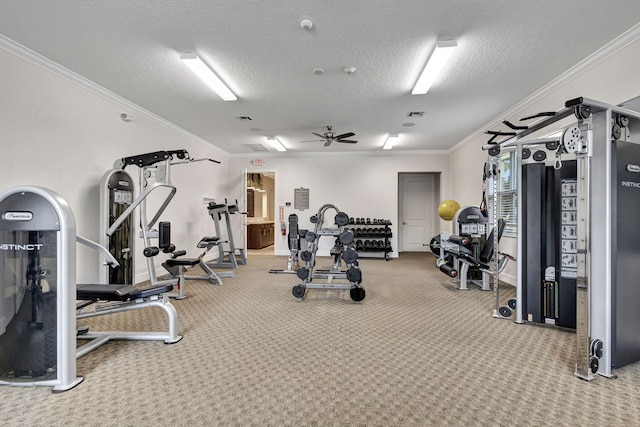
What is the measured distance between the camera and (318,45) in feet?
9.96

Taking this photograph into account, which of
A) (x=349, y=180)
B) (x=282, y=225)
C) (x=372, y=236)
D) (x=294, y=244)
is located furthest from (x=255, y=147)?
(x=372, y=236)

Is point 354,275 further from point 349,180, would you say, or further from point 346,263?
point 349,180

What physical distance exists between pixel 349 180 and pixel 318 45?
17.8 ft

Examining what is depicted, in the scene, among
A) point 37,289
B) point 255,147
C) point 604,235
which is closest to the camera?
point 37,289

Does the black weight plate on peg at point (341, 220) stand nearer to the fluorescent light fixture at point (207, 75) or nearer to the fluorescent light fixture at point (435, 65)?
the fluorescent light fixture at point (435, 65)

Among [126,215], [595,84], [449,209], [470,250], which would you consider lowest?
[470,250]

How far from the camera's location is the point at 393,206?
27.1 ft

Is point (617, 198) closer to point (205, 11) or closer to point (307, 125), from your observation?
point (205, 11)

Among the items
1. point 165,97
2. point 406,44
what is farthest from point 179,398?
point 165,97

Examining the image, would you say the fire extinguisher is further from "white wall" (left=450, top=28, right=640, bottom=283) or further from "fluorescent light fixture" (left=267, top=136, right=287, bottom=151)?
"white wall" (left=450, top=28, right=640, bottom=283)

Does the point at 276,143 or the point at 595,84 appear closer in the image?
the point at 595,84

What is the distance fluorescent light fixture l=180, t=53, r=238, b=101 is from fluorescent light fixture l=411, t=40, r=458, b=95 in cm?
256

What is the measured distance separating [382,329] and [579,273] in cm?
169

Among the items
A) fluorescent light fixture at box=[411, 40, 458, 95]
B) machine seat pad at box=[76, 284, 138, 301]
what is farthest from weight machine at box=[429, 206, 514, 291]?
machine seat pad at box=[76, 284, 138, 301]
